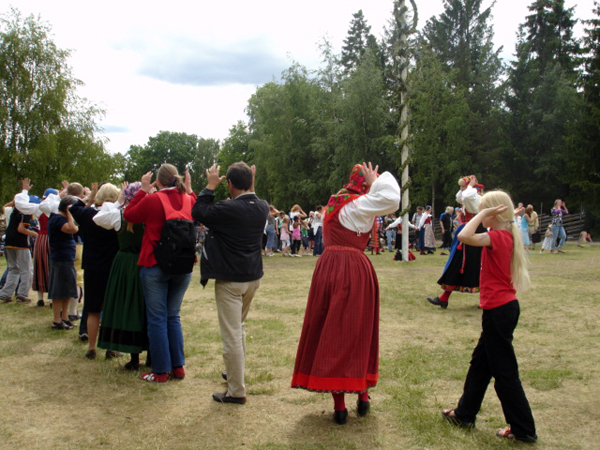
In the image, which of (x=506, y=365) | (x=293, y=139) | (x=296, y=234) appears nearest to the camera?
(x=506, y=365)

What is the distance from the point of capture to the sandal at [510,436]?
374 centimetres

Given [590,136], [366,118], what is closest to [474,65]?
[366,118]

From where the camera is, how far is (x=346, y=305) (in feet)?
13.4

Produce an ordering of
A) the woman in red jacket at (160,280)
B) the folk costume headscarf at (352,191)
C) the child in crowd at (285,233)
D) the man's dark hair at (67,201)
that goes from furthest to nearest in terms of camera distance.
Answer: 1. the child in crowd at (285,233)
2. the man's dark hair at (67,201)
3. the woman in red jacket at (160,280)
4. the folk costume headscarf at (352,191)

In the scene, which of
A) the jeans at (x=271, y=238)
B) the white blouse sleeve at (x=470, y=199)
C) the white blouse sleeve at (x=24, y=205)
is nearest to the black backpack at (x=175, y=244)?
the white blouse sleeve at (x=470, y=199)

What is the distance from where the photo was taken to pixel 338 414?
4.17m

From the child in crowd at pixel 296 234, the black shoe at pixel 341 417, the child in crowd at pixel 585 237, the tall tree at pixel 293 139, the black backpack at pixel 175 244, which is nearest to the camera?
the black shoe at pixel 341 417

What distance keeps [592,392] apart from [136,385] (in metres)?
4.06

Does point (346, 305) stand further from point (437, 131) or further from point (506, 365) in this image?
point (437, 131)

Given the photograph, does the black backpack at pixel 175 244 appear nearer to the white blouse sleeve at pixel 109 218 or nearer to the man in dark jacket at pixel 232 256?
the man in dark jacket at pixel 232 256

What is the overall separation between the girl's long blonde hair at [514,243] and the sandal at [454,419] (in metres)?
1.05

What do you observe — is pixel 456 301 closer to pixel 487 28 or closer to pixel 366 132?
pixel 366 132

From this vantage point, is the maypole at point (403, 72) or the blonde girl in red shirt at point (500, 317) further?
the maypole at point (403, 72)

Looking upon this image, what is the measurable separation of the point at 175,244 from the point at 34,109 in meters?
26.4
